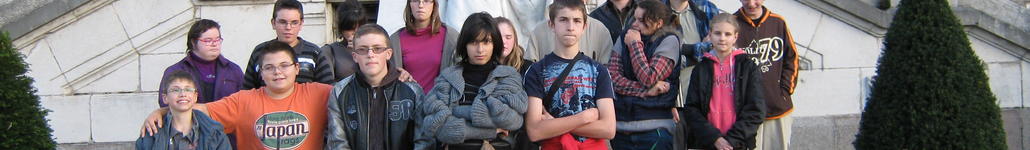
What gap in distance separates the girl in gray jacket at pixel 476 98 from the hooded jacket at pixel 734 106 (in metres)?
1.04

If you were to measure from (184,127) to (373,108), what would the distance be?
803 mm

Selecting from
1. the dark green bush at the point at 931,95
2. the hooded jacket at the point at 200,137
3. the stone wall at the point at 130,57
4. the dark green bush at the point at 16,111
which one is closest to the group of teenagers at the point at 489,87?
the hooded jacket at the point at 200,137

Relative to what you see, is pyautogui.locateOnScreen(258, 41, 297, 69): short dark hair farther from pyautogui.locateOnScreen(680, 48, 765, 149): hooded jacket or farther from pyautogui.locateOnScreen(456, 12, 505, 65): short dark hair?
pyautogui.locateOnScreen(680, 48, 765, 149): hooded jacket

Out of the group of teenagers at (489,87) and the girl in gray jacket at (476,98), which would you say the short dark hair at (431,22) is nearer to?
the group of teenagers at (489,87)

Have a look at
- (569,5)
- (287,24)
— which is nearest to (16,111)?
(287,24)

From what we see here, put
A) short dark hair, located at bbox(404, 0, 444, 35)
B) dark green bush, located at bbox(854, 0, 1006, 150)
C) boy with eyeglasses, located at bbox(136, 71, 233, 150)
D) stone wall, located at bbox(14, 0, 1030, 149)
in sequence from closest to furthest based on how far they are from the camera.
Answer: boy with eyeglasses, located at bbox(136, 71, 233, 150) → short dark hair, located at bbox(404, 0, 444, 35) → dark green bush, located at bbox(854, 0, 1006, 150) → stone wall, located at bbox(14, 0, 1030, 149)

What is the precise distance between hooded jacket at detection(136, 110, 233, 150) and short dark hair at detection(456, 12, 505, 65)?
1096 millimetres

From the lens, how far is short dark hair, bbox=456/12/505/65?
5.65 metres

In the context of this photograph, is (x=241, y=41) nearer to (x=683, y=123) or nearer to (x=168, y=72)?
(x=168, y=72)

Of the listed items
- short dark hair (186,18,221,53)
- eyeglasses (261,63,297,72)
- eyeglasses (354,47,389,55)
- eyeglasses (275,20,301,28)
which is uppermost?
eyeglasses (275,20,301,28)

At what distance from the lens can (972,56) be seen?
700 centimetres

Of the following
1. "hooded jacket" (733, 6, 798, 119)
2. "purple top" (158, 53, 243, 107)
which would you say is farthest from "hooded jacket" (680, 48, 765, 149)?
"purple top" (158, 53, 243, 107)

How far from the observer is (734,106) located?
20.4ft

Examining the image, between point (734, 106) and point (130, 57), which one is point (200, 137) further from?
point (130, 57)
